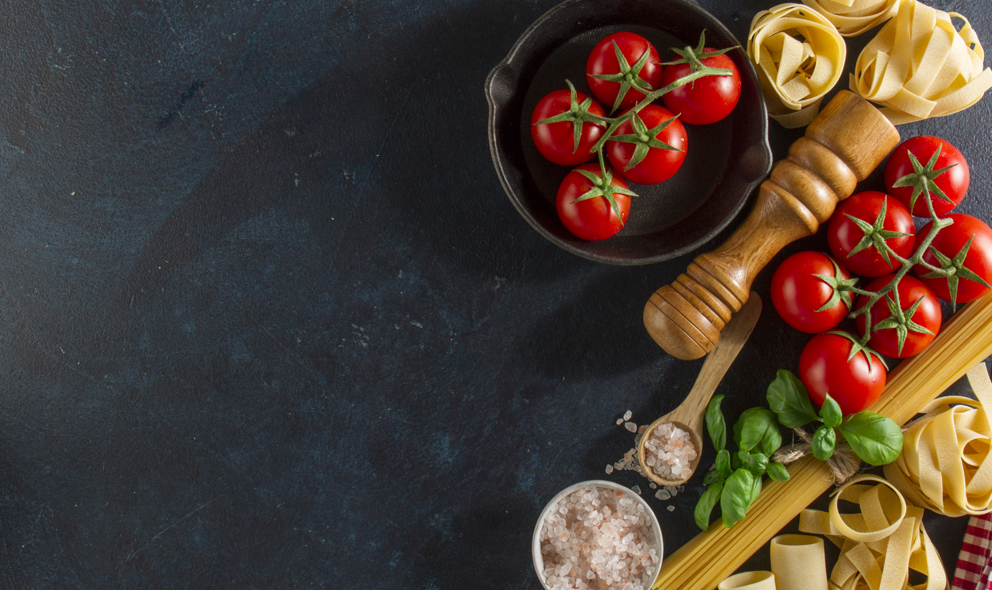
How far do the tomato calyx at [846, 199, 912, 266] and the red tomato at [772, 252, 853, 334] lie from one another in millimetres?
76

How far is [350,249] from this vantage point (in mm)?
1465

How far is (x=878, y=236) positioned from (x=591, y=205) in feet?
2.03

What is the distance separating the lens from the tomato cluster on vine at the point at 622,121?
1.17 metres

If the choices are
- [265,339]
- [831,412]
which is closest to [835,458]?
[831,412]

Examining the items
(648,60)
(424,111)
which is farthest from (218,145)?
(648,60)

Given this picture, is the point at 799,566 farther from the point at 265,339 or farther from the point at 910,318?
the point at 265,339

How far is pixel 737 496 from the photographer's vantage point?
131 cm

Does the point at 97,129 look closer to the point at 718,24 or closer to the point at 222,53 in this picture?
the point at 222,53

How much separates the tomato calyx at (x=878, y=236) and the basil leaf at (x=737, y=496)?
55 centimetres

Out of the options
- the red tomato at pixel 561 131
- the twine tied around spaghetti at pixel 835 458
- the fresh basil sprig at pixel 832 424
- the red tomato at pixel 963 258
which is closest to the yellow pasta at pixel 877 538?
the twine tied around spaghetti at pixel 835 458

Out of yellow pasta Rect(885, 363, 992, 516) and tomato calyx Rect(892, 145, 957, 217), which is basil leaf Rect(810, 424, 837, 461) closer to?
yellow pasta Rect(885, 363, 992, 516)

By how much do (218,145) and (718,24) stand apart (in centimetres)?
119

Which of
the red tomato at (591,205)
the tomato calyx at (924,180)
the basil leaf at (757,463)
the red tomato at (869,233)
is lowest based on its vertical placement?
the basil leaf at (757,463)

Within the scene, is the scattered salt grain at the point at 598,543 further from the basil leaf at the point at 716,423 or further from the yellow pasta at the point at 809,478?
the basil leaf at the point at 716,423
